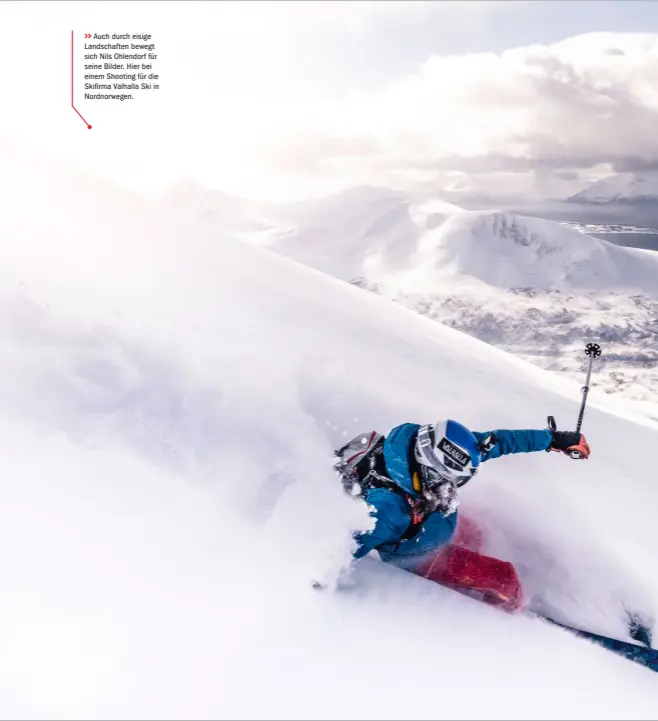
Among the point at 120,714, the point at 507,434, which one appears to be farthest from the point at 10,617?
the point at 507,434

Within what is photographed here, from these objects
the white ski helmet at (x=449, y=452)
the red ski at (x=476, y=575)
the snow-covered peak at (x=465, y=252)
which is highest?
the white ski helmet at (x=449, y=452)

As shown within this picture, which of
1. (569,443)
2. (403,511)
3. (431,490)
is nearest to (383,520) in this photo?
(403,511)

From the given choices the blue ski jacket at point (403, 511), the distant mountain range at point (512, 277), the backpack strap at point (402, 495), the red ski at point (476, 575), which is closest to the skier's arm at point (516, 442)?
the blue ski jacket at point (403, 511)

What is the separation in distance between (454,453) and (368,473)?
31.1 inches

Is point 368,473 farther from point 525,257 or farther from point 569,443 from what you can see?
point 525,257

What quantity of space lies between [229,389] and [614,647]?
157 inches

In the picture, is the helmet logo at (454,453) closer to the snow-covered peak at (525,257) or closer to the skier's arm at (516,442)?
the skier's arm at (516,442)

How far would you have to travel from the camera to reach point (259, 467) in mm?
4641

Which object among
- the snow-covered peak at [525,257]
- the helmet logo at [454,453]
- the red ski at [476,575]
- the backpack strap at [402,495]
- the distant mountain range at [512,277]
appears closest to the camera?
the helmet logo at [454,453]

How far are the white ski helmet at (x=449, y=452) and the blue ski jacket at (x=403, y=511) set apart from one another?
16 cm

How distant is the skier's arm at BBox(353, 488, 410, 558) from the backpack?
7 centimetres

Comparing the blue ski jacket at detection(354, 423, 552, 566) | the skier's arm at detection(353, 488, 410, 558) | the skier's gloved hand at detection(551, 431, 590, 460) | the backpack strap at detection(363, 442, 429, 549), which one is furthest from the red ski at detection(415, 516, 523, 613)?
the skier's gloved hand at detection(551, 431, 590, 460)

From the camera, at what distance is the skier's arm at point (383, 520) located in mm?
3902

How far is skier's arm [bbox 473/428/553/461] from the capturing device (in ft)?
14.5
